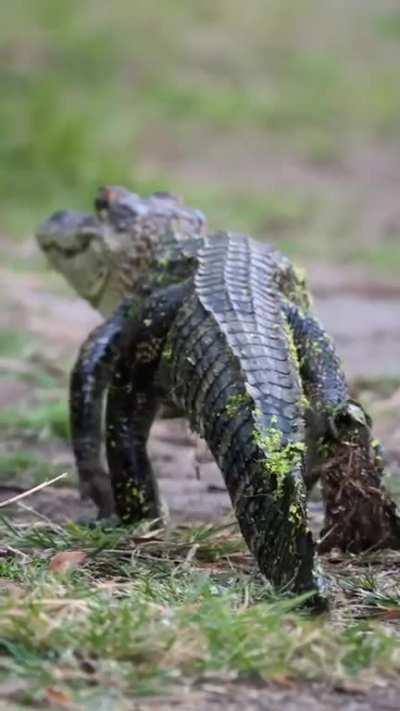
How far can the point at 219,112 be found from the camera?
15008 mm

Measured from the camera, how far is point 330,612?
3.17 metres

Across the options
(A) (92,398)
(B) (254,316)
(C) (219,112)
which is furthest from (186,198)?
(B) (254,316)

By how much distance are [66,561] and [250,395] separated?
605 mm

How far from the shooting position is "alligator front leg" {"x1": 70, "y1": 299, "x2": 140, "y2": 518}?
4785mm

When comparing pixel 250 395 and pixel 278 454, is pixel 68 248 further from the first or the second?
pixel 278 454

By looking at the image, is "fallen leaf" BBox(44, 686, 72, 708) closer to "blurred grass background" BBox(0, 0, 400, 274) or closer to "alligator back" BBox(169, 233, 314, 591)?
"alligator back" BBox(169, 233, 314, 591)

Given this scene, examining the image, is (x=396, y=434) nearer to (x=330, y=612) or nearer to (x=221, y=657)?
(x=330, y=612)

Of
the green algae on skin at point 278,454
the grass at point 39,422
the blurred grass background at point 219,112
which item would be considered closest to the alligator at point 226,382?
the green algae on skin at point 278,454

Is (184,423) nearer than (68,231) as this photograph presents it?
Yes

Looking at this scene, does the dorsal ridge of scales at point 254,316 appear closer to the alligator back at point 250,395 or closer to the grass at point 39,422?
the alligator back at point 250,395

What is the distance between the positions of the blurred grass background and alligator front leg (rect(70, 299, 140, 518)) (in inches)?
221

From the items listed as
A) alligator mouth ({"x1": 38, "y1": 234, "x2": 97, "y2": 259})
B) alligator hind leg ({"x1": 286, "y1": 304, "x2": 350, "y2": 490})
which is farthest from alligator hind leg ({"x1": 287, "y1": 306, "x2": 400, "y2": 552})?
alligator mouth ({"x1": 38, "y1": 234, "x2": 97, "y2": 259})

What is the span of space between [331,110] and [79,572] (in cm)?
1251

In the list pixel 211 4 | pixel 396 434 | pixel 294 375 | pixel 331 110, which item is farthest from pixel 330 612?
pixel 211 4
